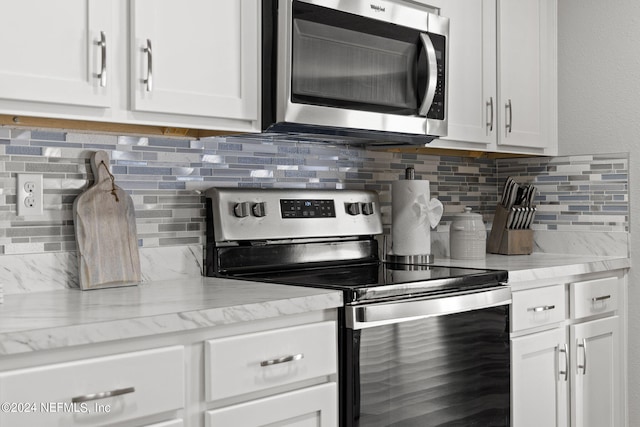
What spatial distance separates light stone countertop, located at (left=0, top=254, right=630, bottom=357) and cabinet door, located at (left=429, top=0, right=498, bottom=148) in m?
1.13

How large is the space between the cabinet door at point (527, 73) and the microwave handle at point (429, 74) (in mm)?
566

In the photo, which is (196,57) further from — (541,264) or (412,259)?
(541,264)

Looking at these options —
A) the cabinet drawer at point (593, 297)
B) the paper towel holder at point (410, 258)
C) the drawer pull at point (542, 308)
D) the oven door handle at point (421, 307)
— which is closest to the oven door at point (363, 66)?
the paper towel holder at point (410, 258)

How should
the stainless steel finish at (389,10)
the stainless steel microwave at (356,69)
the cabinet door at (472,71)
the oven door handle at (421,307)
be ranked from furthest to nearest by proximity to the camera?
the cabinet door at (472,71), the stainless steel finish at (389,10), the stainless steel microwave at (356,69), the oven door handle at (421,307)

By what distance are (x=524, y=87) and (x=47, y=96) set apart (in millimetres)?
2043

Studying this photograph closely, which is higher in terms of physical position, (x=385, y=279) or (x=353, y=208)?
(x=353, y=208)

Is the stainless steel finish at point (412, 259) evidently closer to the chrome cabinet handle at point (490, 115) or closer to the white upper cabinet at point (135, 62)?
the chrome cabinet handle at point (490, 115)

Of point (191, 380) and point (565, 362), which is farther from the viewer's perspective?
point (565, 362)

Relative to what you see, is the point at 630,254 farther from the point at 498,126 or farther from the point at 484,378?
the point at 484,378

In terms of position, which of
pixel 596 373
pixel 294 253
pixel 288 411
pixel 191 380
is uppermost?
pixel 294 253

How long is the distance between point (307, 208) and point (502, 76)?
1.05 m

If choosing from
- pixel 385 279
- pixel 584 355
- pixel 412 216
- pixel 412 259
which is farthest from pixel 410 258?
pixel 584 355

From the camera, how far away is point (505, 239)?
3.10 meters

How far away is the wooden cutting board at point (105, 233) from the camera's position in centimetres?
195
